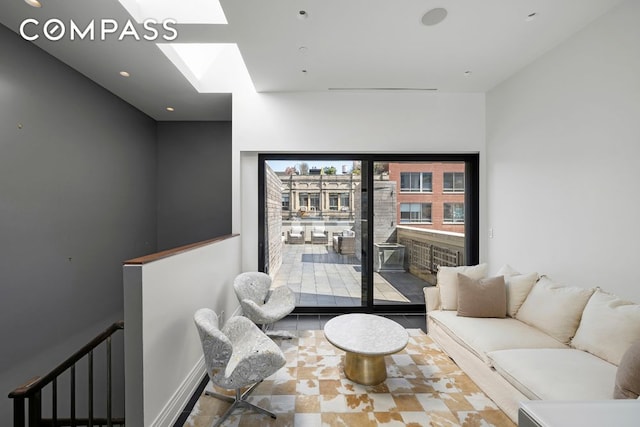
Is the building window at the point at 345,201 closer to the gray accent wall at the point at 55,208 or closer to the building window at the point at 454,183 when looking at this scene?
the building window at the point at 454,183

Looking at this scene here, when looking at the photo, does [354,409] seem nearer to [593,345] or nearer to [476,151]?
[593,345]

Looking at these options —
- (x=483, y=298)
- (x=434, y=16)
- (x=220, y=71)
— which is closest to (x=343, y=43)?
(x=434, y=16)

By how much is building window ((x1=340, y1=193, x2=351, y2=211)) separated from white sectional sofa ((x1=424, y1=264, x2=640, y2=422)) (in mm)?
1471

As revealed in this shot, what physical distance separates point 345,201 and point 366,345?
6.84ft

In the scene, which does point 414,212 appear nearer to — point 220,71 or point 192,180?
point 220,71

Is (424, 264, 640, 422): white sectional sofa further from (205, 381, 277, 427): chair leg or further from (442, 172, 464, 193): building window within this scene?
(205, 381, 277, 427): chair leg

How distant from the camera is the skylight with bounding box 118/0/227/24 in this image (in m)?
2.24

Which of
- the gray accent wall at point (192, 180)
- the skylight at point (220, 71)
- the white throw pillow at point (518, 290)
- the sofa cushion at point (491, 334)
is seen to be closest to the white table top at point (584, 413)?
the sofa cushion at point (491, 334)

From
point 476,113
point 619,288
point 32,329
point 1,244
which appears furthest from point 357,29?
point 32,329

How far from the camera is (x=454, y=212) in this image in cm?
379

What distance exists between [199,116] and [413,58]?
10.7ft

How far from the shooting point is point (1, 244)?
2.20m

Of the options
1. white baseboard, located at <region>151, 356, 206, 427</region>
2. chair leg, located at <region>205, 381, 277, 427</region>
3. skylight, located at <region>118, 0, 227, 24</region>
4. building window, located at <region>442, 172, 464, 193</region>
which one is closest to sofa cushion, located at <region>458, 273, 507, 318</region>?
building window, located at <region>442, 172, 464, 193</region>

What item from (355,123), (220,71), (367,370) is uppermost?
(220,71)
